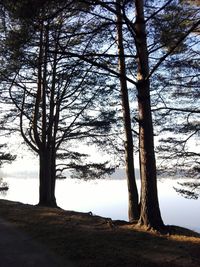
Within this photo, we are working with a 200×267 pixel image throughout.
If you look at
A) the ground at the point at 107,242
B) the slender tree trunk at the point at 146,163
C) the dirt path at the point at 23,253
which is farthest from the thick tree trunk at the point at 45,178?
the slender tree trunk at the point at 146,163

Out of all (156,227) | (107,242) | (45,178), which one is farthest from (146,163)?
(45,178)

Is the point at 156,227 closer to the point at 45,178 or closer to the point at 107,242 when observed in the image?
the point at 107,242

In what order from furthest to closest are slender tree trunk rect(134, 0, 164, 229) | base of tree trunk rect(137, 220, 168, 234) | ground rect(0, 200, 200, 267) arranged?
slender tree trunk rect(134, 0, 164, 229) < base of tree trunk rect(137, 220, 168, 234) < ground rect(0, 200, 200, 267)

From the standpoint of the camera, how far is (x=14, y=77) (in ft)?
60.8

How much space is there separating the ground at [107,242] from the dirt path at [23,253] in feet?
0.35

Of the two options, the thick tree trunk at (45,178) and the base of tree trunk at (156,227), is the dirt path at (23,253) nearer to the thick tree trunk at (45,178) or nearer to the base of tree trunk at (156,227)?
the base of tree trunk at (156,227)

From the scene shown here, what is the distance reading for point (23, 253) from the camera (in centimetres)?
841

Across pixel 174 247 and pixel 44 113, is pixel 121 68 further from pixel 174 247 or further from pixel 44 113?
pixel 174 247

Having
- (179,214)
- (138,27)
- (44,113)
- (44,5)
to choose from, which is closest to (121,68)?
(138,27)

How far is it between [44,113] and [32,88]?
1244 millimetres

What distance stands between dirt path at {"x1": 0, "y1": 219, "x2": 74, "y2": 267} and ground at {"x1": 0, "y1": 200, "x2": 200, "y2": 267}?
106mm

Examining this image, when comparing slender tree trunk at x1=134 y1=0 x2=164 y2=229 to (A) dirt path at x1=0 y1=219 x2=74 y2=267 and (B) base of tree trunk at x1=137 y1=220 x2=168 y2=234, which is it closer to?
(B) base of tree trunk at x1=137 y1=220 x2=168 y2=234

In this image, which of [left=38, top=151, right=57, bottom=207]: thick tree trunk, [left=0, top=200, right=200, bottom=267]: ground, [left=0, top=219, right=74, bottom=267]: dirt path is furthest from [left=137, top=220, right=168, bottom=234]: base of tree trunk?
[left=38, top=151, right=57, bottom=207]: thick tree trunk

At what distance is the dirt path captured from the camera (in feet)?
24.9
